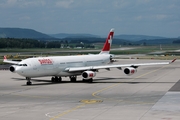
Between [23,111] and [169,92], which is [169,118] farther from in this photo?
[169,92]

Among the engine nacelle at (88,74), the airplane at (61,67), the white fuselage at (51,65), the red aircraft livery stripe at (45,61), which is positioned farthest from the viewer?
the engine nacelle at (88,74)

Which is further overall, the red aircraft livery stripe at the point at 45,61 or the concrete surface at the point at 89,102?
the red aircraft livery stripe at the point at 45,61

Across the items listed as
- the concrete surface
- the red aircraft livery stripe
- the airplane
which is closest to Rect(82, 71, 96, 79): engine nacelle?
the airplane

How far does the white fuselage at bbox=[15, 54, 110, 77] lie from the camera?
187 ft

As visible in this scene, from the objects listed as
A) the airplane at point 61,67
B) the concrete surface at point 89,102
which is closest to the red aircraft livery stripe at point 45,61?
the airplane at point 61,67

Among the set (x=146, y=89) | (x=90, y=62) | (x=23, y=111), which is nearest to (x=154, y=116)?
(x=23, y=111)

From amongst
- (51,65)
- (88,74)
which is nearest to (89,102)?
(88,74)

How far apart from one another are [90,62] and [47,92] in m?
Answer: 17.6

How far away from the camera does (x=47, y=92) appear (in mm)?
50156

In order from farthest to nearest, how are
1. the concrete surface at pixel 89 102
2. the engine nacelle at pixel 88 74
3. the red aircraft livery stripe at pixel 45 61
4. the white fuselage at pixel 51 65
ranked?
the engine nacelle at pixel 88 74, the red aircraft livery stripe at pixel 45 61, the white fuselage at pixel 51 65, the concrete surface at pixel 89 102

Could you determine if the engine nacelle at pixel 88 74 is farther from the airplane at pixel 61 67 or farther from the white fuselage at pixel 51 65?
the white fuselage at pixel 51 65

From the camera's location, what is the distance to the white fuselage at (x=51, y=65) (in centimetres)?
5688

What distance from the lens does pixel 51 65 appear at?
195 feet

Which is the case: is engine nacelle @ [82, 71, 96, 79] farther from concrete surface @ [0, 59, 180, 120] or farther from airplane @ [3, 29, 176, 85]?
concrete surface @ [0, 59, 180, 120]
